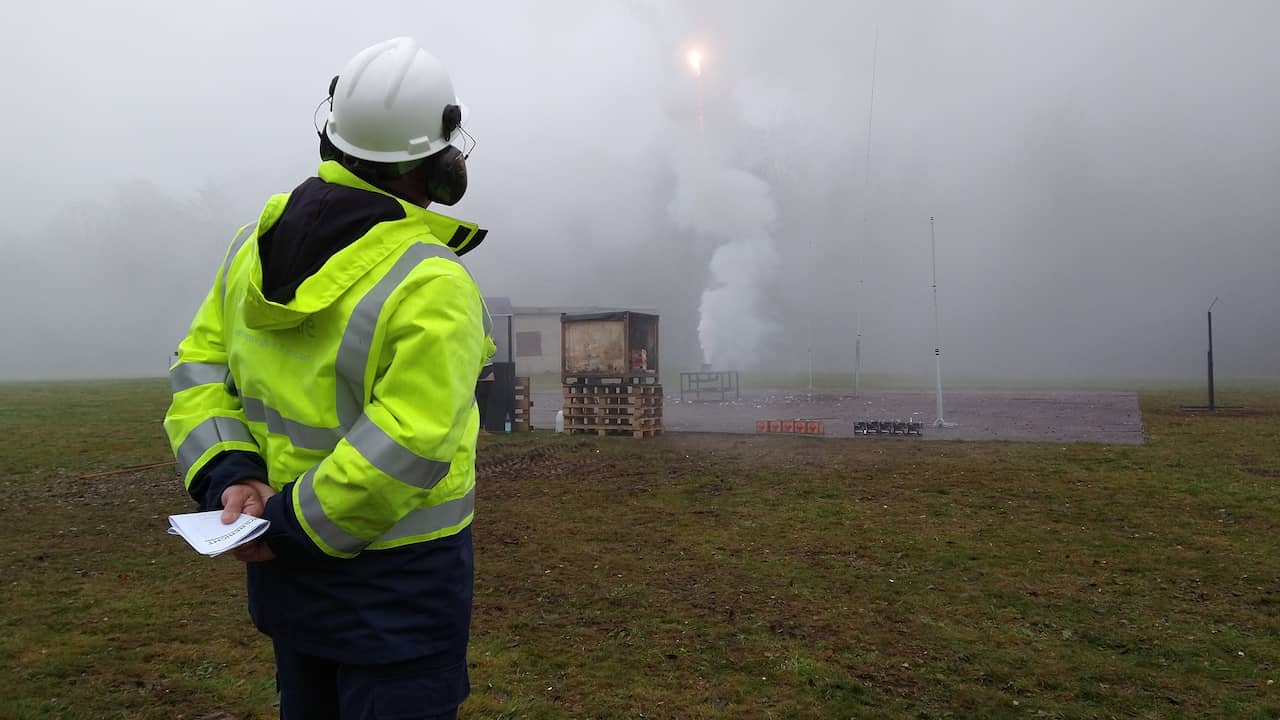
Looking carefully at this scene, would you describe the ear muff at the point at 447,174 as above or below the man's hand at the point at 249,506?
above

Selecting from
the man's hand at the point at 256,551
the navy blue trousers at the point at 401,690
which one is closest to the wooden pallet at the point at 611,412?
the navy blue trousers at the point at 401,690

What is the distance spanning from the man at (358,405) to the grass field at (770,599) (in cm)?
243

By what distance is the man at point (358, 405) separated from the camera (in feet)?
5.18

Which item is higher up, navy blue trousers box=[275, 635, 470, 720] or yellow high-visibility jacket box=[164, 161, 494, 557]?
yellow high-visibility jacket box=[164, 161, 494, 557]

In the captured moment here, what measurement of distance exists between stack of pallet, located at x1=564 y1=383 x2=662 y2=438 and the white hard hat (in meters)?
14.4

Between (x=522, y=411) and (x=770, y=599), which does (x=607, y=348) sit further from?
(x=770, y=599)

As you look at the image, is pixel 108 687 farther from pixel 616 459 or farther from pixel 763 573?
pixel 616 459

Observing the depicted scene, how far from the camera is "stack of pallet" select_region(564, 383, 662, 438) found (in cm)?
1638

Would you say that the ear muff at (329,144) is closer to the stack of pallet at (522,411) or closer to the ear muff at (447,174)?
the ear muff at (447,174)

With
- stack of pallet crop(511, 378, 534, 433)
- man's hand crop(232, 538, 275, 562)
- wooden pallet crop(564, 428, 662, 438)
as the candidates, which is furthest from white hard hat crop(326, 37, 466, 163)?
stack of pallet crop(511, 378, 534, 433)

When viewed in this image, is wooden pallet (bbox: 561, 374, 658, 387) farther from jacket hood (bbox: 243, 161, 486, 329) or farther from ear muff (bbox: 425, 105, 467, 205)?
jacket hood (bbox: 243, 161, 486, 329)

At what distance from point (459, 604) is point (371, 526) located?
1.11 ft

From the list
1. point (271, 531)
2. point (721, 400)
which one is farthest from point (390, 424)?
point (721, 400)

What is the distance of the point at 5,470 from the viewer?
12.2 meters
